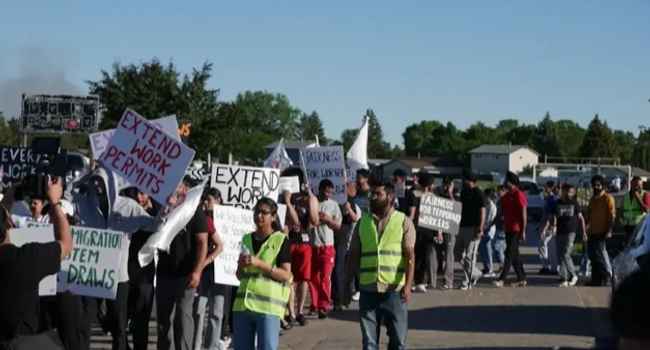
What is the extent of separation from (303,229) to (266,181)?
4.19ft

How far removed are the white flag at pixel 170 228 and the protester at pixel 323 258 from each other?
4.27 metres

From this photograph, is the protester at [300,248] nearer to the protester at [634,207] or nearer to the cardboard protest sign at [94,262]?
the cardboard protest sign at [94,262]

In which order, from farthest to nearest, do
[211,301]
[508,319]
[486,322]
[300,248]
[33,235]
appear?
[508,319], [486,322], [300,248], [211,301], [33,235]

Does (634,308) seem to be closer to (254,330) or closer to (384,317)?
(254,330)

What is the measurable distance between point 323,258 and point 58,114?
2461cm

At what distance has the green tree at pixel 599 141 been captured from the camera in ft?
396

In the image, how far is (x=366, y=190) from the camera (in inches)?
693

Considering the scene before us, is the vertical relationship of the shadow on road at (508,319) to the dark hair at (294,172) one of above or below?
below

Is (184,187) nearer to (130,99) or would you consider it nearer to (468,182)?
(468,182)

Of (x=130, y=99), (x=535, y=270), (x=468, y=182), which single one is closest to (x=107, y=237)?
(x=468, y=182)

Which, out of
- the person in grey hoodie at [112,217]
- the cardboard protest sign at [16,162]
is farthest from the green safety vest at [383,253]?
the cardboard protest sign at [16,162]

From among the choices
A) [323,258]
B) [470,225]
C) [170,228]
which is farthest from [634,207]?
[170,228]

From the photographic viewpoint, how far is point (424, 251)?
18.7 metres

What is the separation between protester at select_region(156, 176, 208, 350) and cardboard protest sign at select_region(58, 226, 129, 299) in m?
0.62
